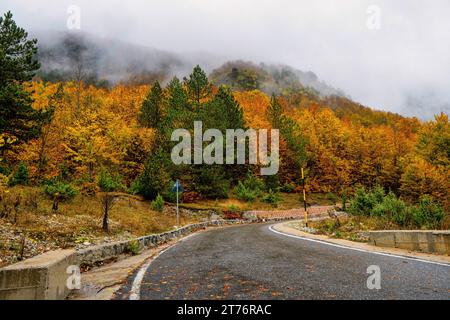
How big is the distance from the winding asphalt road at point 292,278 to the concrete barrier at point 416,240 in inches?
61.5

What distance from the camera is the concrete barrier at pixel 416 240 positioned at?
7.91 meters

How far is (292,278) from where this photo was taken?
5.45 m

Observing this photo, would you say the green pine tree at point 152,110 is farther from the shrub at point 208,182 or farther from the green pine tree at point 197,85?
the shrub at point 208,182

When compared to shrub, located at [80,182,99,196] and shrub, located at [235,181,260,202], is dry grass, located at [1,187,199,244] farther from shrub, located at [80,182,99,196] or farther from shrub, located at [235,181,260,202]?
shrub, located at [235,181,260,202]

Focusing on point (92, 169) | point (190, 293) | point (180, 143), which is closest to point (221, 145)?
point (180, 143)

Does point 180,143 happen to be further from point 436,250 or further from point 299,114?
point 299,114

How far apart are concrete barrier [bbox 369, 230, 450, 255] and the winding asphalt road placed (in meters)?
1.56

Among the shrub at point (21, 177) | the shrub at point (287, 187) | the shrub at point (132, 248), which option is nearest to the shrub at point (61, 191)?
the shrub at point (21, 177)

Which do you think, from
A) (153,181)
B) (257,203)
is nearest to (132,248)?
(153,181)

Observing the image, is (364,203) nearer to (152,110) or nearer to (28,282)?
(28,282)

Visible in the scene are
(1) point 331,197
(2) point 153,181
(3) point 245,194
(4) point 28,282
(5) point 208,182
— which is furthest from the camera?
(1) point 331,197

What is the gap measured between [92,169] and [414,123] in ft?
255

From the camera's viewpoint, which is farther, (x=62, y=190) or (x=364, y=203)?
(x=364, y=203)

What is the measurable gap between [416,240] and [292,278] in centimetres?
520
